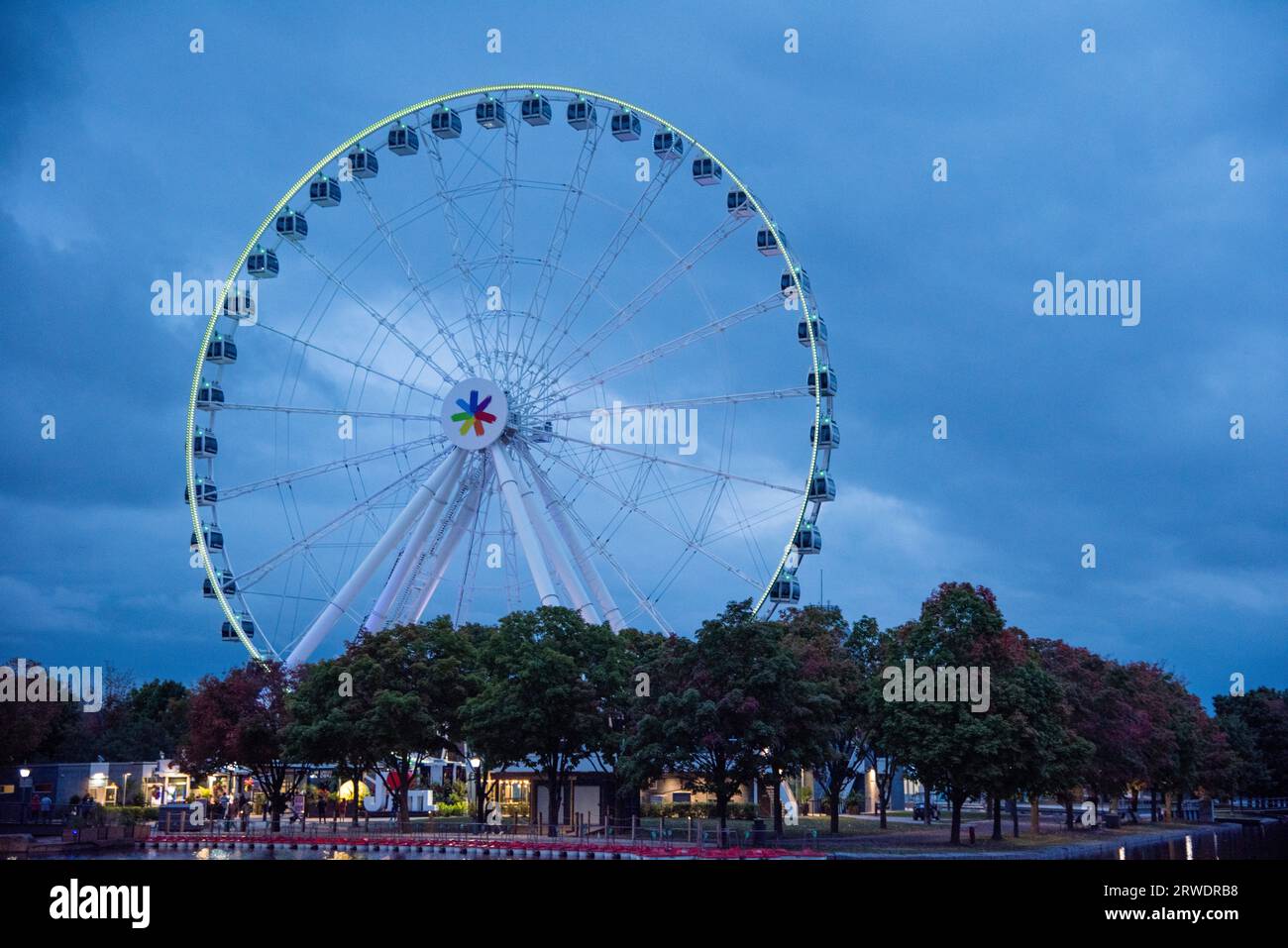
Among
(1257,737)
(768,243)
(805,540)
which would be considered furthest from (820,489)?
(1257,737)

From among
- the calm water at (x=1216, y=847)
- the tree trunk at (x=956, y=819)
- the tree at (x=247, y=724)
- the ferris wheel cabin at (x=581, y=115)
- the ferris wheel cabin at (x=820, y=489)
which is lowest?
the calm water at (x=1216, y=847)

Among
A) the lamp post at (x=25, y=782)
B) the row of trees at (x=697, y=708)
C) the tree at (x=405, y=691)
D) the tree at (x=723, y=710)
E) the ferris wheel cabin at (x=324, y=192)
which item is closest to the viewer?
the tree at (x=723, y=710)

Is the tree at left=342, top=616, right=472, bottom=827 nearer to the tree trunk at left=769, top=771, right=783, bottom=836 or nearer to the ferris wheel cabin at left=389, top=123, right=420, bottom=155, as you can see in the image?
the tree trunk at left=769, top=771, right=783, bottom=836

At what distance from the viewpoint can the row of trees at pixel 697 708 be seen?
190 feet

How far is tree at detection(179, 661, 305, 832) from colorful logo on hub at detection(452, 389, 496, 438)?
61.1ft

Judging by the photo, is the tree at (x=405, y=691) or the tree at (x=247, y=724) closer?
the tree at (x=405, y=691)

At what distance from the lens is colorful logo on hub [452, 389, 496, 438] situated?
213 ft

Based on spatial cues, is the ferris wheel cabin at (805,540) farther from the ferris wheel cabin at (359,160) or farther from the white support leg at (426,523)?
the ferris wheel cabin at (359,160)

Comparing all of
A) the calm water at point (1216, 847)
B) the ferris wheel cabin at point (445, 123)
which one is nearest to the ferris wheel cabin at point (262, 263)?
the ferris wheel cabin at point (445, 123)

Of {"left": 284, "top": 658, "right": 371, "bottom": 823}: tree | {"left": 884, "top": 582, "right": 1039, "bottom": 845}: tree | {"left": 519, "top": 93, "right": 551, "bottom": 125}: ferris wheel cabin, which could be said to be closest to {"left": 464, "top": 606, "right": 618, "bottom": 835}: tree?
{"left": 284, "top": 658, "right": 371, "bottom": 823}: tree

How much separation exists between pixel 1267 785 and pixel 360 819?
85.9 meters
